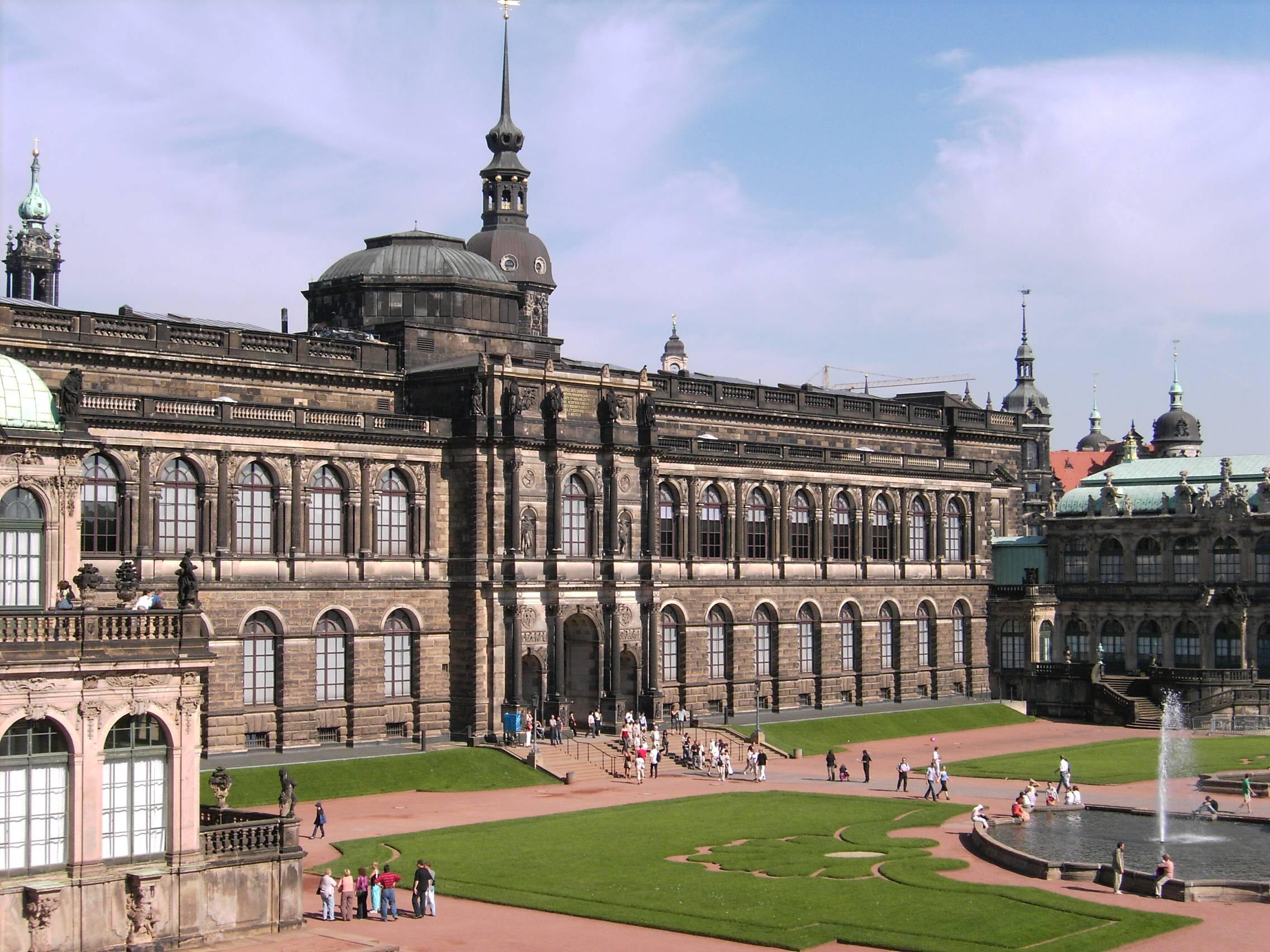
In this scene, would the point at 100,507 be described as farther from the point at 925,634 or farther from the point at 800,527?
the point at 925,634

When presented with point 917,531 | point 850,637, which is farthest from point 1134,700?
point 850,637

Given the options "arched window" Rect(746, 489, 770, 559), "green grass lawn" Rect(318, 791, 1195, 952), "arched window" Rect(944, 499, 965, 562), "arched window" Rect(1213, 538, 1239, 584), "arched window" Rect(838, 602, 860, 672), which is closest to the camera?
"green grass lawn" Rect(318, 791, 1195, 952)

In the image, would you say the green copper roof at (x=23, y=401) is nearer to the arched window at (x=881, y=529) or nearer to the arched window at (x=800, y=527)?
the arched window at (x=800, y=527)

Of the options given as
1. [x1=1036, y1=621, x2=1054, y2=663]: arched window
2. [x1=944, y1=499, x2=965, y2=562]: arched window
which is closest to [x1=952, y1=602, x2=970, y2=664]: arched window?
[x1=944, y1=499, x2=965, y2=562]: arched window

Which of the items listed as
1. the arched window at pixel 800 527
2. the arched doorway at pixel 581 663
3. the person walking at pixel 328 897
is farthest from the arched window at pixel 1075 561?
the person walking at pixel 328 897

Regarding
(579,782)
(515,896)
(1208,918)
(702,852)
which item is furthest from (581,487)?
(1208,918)

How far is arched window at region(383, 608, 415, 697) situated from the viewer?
75.8 meters

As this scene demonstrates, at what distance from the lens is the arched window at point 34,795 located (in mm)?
39562

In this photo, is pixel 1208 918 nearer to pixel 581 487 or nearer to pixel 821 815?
pixel 821 815

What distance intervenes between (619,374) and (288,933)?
4412cm

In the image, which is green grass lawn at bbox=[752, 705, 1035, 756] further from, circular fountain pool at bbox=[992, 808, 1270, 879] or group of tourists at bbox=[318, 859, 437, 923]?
group of tourists at bbox=[318, 859, 437, 923]

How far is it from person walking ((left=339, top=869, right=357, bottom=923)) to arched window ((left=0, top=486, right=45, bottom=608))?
1006 centimetres

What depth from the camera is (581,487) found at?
81.6 meters

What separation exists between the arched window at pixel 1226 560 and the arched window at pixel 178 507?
61.8 meters
